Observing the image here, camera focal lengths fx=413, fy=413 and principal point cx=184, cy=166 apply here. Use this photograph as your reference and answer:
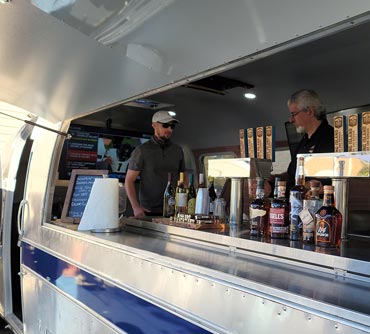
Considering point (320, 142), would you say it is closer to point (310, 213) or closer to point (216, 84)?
point (310, 213)

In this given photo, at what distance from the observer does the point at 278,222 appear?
1.83m

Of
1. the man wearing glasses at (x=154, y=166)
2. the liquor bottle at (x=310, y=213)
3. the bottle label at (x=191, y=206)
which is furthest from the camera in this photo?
the man wearing glasses at (x=154, y=166)

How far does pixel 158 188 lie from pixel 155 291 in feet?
6.61

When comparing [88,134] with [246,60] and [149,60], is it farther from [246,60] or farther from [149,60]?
[246,60]

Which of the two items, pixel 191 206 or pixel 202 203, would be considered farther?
pixel 191 206

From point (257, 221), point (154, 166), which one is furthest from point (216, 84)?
point (257, 221)

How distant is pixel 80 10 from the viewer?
177 cm

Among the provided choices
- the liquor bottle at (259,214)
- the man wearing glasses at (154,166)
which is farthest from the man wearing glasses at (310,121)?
the man wearing glasses at (154,166)

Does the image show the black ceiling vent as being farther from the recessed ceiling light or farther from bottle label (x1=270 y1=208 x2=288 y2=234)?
bottle label (x1=270 y1=208 x2=288 y2=234)

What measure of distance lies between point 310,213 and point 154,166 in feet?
7.25

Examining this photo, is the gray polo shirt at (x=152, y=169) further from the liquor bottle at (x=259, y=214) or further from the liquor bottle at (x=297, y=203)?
the liquor bottle at (x=297, y=203)

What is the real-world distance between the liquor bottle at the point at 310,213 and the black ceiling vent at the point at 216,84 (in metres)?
2.14

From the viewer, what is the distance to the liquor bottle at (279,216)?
1833mm

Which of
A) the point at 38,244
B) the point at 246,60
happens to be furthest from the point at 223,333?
the point at 38,244
